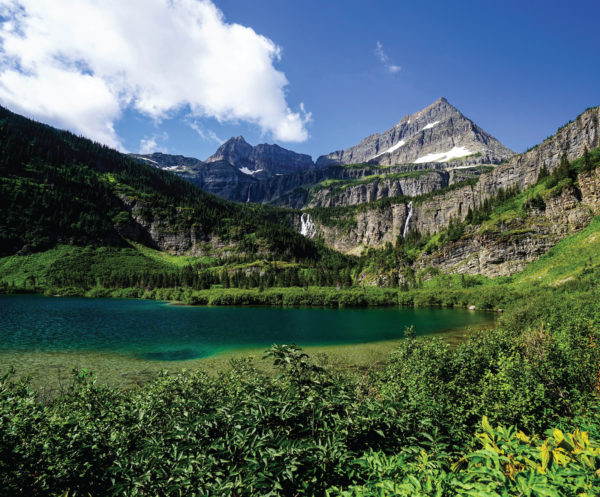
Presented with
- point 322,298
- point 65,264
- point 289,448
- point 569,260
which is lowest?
point 322,298

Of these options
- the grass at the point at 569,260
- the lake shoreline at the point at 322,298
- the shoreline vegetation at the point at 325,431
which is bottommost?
the lake shoreline at the point at 322,298

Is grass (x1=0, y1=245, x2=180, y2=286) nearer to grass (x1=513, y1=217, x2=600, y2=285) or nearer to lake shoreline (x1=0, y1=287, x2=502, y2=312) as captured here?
lake shoreline (x1=0, y1=287, x2=502, y2=312)

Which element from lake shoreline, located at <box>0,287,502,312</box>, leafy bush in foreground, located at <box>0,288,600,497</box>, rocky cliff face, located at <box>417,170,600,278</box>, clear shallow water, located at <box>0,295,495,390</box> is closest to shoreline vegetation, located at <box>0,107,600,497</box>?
leafy bush in foreground, located at <box>0,288,600,497</box>

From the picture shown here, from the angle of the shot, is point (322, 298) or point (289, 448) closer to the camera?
point (289, 448)

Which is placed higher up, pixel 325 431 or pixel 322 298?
pixel 325 431

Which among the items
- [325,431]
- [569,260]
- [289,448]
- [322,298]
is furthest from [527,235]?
[289,448]

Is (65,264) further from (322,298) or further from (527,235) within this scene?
(527,235)

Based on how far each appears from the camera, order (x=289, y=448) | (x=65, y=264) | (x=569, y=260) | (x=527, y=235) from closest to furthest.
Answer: (x=289, y=448) → (x=569, y=260) → (x=527, y=235) → (x=65, y=264)

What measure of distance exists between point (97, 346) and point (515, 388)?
48.8 metres

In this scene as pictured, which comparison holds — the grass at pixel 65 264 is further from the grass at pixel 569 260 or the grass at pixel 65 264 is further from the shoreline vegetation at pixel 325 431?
the grass at pixel 569 260

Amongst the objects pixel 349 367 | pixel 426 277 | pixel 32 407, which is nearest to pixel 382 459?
pixel 32 407

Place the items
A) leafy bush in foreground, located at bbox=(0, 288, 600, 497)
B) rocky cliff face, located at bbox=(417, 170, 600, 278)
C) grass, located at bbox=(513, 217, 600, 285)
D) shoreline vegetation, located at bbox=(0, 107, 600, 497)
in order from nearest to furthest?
1. leafy bush in foreground, located at bbox=(0, 288, 600, 497)
2. shoreline vegetation, located at bbox=(0, 107, 600, 497)
3. grass, located at bbox=(513, 217, 600, 285)
4. rocky cliff face, located at bbox=(417, 170, 600, 278)

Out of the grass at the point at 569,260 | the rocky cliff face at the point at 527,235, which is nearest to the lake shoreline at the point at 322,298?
the grass at the point at 569,260

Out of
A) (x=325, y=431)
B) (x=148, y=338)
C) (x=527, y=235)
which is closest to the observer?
(x=325, y=431)
